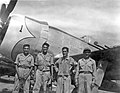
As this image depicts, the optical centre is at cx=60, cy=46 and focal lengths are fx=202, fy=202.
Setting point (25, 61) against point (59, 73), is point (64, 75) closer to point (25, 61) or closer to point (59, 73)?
point (59, 73)

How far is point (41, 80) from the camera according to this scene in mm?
5582

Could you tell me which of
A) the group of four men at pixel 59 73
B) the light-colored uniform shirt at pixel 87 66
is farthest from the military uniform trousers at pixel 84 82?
the light-colored uniform shirt at pixel 87 66

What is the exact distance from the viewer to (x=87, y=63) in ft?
18.7

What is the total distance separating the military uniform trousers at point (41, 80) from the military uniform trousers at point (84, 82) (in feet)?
3.03

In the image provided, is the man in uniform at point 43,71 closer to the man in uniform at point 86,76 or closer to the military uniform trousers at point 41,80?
the military uniform trousers at point 41,80

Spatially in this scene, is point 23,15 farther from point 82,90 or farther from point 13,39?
point 82,90

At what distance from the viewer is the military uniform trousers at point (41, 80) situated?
18.1 ft

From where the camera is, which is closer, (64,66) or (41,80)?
(41,80)

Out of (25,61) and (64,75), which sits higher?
(25,61)

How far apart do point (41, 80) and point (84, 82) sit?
3.94 feet

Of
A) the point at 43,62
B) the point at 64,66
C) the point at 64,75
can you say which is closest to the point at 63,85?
the point at 64,75

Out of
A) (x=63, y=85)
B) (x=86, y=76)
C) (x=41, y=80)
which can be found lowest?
(x=63, y=85)

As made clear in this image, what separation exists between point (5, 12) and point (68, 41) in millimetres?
2948

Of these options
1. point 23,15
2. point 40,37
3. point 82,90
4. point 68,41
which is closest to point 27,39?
point 40,37
